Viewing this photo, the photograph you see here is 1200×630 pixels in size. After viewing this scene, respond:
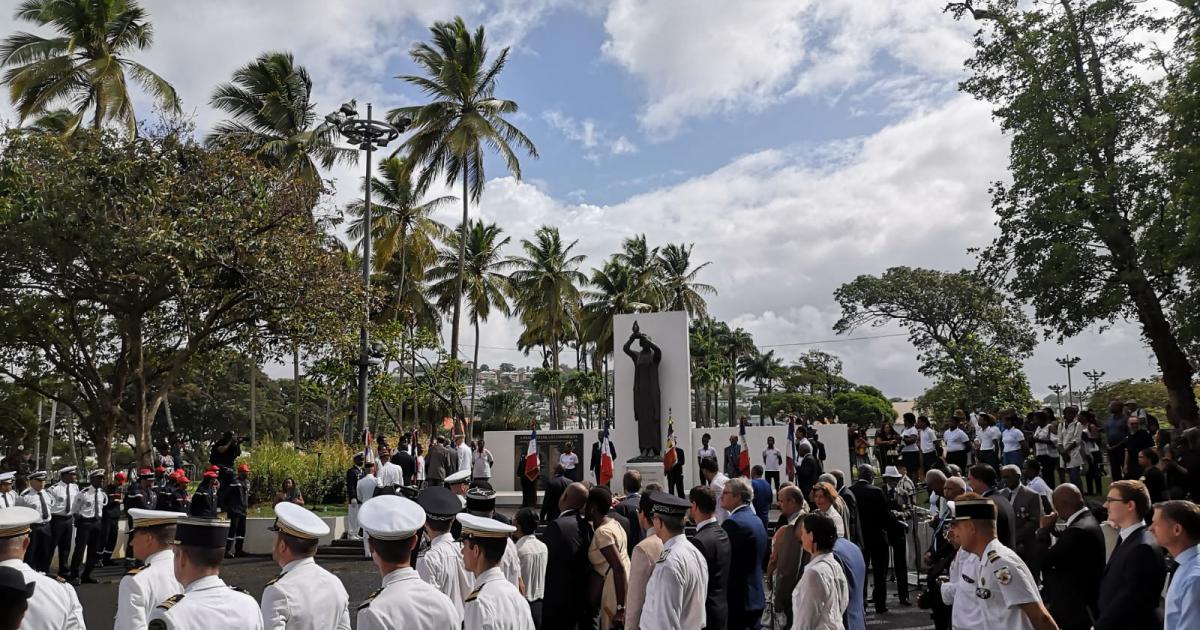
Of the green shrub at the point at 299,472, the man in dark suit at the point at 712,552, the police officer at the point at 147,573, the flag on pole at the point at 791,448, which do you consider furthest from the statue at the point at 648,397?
the police officer at the point at 147,573

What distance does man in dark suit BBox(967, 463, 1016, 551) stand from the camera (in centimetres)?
625

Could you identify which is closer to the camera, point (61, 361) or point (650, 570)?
point (650, 570)

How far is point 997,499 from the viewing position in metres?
6.55

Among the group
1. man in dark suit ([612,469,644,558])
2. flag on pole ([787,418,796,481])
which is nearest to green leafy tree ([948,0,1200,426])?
flag on pole ([787,418,796,481])

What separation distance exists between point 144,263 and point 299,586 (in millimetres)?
15319

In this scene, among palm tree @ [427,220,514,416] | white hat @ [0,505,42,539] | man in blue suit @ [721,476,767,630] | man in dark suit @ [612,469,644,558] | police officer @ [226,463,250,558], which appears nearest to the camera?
white hat @ [0,505,42,539]

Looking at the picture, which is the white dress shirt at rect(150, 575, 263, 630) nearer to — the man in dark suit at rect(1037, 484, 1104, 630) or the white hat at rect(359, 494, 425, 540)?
the white hat at rect(359, 494, 425, 540)

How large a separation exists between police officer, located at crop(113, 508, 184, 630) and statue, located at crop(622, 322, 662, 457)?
17388mm

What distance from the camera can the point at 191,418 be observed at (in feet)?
178

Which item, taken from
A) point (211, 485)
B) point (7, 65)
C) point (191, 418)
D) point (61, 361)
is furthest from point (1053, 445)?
point (191, 418)

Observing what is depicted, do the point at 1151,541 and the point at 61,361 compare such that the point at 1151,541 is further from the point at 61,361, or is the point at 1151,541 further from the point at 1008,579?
the point at 61,361

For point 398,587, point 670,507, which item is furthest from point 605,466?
point 398,587

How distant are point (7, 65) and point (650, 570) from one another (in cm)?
2424

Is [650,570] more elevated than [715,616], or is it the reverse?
[650,570]
